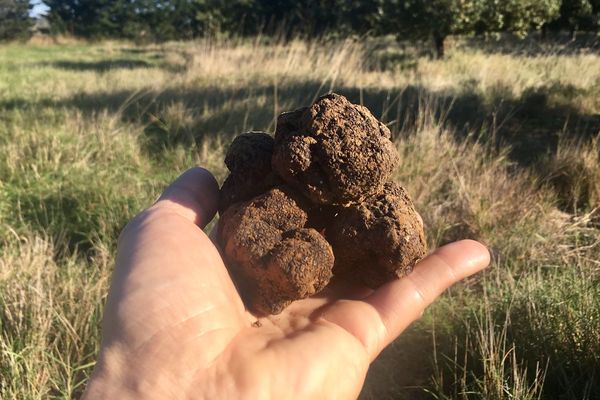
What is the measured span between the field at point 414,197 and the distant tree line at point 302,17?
3.16m

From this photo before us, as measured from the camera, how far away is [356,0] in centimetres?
1659

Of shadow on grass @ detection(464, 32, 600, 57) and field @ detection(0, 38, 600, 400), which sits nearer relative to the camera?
field @ detection(0, 38, 600, 400)

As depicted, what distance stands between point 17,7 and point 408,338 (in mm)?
36210

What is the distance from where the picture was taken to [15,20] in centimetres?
3042

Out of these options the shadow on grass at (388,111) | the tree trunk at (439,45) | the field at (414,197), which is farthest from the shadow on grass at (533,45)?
the shadow on grass at (388,111)

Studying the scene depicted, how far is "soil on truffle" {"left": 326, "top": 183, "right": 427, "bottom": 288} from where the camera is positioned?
1964 mm

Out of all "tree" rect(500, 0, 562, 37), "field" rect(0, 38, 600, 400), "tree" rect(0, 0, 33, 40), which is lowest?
"tree" rect(0, 0, 33, 40)

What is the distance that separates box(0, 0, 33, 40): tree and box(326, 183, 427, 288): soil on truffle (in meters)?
31.9

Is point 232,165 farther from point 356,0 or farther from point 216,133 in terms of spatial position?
point 356,0

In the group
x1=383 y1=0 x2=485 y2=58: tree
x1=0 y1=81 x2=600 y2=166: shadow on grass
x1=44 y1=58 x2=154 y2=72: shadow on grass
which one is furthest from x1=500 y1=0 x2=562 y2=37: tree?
x1=44 y1=58 x2=154 y2=72: shadow on grass

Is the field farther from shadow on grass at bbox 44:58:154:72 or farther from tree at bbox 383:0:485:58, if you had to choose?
shadow on grass at bbox 44:58:154:72

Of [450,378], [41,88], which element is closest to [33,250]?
[450,378]

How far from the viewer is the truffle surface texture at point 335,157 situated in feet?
6.35

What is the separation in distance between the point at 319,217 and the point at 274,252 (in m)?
0.37
